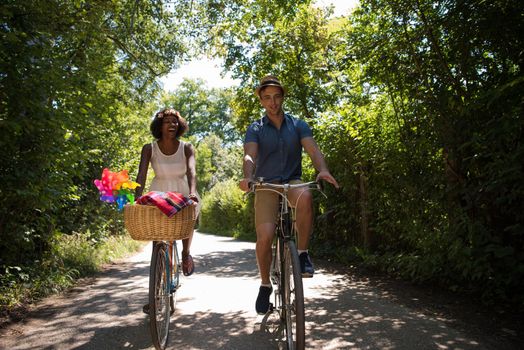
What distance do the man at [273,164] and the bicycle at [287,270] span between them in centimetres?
8

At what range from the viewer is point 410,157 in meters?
6.41

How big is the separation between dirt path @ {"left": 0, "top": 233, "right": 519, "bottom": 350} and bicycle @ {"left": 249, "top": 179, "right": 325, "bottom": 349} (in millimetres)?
496

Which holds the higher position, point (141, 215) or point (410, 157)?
point (410, 157)

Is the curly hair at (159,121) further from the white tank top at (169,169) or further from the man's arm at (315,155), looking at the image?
the man's arm at (315,155)

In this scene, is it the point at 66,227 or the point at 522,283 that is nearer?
the point at 522,283

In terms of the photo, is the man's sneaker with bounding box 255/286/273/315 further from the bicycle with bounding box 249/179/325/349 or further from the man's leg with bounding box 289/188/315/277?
the man's leg with bounding box 289/188/315/277

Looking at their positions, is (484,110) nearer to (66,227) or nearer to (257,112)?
(66,227)

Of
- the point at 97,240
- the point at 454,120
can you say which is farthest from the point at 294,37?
the point at 454,120

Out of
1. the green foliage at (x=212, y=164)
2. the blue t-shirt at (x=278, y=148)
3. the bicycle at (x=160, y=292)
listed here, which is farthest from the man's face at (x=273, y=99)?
the green foliage at (x=212, y=164)

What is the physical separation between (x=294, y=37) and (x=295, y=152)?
12.0 meters

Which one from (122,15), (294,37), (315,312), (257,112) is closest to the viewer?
(315,312)

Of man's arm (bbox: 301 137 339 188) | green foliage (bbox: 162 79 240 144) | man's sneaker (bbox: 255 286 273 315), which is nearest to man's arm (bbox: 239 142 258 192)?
man's arm (bbox: 301 137 339 188)

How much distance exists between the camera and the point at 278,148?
13.4ft

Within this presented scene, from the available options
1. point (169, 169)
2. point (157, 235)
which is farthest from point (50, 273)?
point (157, 235)
